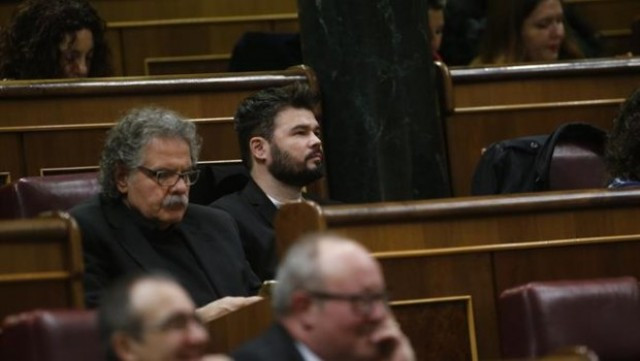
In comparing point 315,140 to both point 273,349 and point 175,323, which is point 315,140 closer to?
point 273,349

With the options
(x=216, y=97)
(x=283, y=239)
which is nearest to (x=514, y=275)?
(x=283, y=239)

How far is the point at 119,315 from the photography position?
1.76 metres

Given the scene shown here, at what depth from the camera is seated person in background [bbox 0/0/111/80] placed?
10.8 feet

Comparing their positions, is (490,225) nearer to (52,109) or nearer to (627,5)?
(52,109)

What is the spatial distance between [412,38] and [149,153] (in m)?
0.70

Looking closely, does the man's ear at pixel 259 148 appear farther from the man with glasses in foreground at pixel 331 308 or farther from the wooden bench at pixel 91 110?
the man with glasses in foreground at pixel 331 308

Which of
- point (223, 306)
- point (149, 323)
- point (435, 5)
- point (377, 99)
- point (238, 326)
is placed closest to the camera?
point (149, 323)

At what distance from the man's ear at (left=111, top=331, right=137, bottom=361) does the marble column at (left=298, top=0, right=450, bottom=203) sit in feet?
4.56

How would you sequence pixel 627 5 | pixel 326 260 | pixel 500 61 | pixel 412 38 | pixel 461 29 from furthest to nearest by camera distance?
pixel 627 5 → pixel 461 29 → pixel 500 61 → pixel 412 38 → pixel 326 260

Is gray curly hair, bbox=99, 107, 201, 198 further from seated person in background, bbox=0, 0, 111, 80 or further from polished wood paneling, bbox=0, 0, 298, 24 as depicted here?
polished wood paneling, bbox=0, 0, 298, 24

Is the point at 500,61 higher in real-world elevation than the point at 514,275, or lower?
higher

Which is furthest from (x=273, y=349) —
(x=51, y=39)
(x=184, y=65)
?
(x=184, y=65)

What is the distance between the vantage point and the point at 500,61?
3.62m

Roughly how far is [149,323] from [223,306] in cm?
69
